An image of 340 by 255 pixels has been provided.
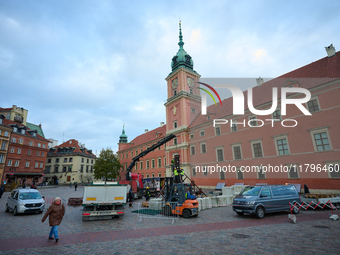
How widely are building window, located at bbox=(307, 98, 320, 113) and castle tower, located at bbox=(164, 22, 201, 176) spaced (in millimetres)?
21016

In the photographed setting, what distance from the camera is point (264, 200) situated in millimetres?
10609

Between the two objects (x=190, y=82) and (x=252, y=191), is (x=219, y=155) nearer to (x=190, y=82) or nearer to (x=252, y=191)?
(x=252, y=191)

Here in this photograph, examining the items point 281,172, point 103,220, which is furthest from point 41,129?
point 281,172

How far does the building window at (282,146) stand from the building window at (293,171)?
4.89 feet

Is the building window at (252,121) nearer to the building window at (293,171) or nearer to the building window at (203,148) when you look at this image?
the building window at (293,171)

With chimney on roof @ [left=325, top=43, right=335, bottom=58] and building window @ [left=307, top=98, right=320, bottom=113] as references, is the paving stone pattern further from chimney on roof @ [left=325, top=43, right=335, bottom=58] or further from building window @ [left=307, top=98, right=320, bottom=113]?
chimney on roof @ [left=325, top=43, right=335, bottom=58]

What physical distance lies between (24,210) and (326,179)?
25533mm

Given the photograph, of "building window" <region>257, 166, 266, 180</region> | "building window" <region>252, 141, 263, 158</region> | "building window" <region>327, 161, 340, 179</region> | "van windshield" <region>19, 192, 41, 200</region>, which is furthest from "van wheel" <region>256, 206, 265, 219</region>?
"building window" <region>252, 141, 263, 158</region>

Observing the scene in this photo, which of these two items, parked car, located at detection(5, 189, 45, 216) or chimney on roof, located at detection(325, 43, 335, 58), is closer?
parked car, located at detection(5, 189, 45, 216)

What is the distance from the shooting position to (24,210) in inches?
455

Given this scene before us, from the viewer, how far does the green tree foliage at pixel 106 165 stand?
143ft

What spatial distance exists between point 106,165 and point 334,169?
4079 centimetres

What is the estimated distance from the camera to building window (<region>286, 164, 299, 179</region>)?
2036cm

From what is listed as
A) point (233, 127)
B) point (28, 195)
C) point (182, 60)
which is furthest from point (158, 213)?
point (182, 60)
